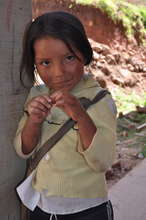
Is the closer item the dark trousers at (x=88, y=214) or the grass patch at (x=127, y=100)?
the dark trousers at (x=88, y=214)

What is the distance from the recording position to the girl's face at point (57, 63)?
1514 millimetres

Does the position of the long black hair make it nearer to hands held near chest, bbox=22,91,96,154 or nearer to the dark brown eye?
the dark brown eye

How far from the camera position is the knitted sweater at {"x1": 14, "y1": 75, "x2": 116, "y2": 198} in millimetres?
1542

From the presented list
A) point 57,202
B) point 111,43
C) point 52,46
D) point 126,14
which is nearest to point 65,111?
point 52,46

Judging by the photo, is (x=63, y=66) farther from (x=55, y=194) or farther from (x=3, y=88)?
(x=55, y=194)

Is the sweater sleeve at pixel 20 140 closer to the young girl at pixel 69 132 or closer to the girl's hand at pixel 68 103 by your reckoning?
the young girl at pixel 69 132

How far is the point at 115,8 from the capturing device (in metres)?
11.2

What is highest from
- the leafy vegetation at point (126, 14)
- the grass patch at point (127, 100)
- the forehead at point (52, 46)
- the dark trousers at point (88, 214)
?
the forehead at point (52, 46)

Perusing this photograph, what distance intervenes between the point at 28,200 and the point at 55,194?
0.18 metres

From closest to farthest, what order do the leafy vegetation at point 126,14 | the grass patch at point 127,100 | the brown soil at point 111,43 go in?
1. the grass patch at point 127,100
2. the brown soil at point 111,43
3. the leafy vegetation at point 126,14

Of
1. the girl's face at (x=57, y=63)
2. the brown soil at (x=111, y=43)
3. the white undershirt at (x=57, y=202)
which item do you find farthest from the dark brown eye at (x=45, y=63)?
the brown soil at (x=111, y=43)

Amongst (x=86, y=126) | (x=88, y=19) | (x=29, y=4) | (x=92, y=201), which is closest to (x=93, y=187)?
(x=92, y=201)

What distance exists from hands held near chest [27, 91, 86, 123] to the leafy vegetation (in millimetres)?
9564

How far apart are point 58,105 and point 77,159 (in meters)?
0.30
